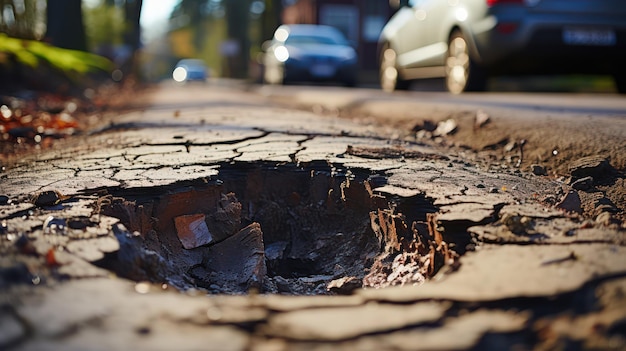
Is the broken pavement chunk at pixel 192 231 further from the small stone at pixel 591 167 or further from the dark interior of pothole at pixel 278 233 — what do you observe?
the small stone at pixel 591 167

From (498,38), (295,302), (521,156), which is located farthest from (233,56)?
(295,302)

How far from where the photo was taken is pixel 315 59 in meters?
14.0

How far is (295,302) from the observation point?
170cm

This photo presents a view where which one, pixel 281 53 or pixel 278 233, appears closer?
pixel 278 233

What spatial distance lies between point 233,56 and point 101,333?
34963 millimetres

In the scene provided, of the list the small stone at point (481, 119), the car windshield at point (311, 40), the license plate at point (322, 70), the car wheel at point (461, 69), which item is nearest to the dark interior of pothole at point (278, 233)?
the small stone at point (481, 119)

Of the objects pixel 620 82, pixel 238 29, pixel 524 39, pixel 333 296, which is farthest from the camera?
pixel 238 29

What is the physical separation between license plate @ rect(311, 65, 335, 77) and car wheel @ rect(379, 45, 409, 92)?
269 cm

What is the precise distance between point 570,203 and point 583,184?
1.68ft

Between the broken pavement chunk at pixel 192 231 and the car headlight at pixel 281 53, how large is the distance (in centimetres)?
1145

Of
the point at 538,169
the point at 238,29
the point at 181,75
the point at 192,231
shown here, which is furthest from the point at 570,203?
the point at 181,75

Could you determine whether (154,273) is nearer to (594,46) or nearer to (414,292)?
(414,292)

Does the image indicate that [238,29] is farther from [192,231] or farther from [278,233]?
[192,231]

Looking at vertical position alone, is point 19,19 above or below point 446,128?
above
